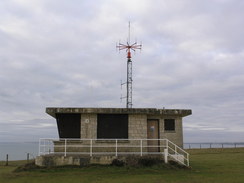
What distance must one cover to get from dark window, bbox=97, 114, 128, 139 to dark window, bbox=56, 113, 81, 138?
131 cm

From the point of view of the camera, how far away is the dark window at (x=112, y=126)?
17.8m

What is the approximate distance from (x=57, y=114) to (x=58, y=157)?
118 inches

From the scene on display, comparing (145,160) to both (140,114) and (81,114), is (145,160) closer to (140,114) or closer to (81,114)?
(140,114)

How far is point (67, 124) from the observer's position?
17797 mm

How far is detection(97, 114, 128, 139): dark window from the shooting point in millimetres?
17797

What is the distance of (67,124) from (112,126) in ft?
8.83

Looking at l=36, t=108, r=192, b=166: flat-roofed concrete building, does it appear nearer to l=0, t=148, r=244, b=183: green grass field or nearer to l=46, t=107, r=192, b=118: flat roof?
l=46, t=107, r=192, b=118: flat roof

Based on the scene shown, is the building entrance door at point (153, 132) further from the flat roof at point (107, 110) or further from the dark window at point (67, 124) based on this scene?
the dark window at point (67, 124)

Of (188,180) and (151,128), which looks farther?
(151,128)

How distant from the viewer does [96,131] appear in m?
17.7

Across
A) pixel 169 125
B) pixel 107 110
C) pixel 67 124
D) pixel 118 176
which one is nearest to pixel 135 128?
pixel 107 110

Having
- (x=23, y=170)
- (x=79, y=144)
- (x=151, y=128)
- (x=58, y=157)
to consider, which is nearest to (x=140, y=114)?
(x=151, y=128)

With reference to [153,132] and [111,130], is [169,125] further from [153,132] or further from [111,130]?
[111,130]

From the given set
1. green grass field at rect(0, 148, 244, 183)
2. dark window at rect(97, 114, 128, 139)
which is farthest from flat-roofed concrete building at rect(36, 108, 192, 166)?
green grass field at rect(0, 148, 244, 183)
